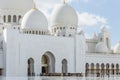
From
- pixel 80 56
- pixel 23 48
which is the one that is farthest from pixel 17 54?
pixel 80 56

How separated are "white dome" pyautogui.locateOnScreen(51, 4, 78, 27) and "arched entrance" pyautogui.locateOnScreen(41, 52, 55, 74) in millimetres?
5284

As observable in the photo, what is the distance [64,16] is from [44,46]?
248 inches

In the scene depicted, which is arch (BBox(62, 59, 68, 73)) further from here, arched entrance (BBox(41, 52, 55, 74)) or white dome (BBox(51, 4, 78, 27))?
white dome (BBox(51, 4, 78, 27))

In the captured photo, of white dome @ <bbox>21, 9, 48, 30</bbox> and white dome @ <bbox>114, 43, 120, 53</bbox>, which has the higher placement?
white dome @ <bbox>21, 9, 48, 30</bbox>

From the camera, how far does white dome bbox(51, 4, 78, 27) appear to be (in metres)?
38.8

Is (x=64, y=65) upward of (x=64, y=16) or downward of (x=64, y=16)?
downward

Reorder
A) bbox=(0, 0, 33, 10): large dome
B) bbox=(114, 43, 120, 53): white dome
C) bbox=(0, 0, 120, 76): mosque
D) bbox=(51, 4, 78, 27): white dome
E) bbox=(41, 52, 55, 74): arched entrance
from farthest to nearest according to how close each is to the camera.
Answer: bbox=(114, 43, 120, 53): white dome, bbox=(51, 4, 78, 27): white dome, bbox=(0, 0, 33, 10): large dome, bbox=(41, 52, 55, 74): arched entrance, bbox=(0, 0, 120, 76): mosque

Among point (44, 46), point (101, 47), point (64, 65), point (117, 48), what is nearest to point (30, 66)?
point (44, 46)

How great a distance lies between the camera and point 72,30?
37.4m

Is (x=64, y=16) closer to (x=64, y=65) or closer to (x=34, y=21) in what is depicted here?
(x=34, y=21)

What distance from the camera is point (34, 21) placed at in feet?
117

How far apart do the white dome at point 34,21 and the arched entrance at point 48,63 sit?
3.15 meters

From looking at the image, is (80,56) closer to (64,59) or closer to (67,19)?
(64,59)

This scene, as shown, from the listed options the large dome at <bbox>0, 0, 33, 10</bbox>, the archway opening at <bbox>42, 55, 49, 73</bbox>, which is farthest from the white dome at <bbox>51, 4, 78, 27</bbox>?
the archway opening at <bbox>42, 55, 49, 73</bbox>
